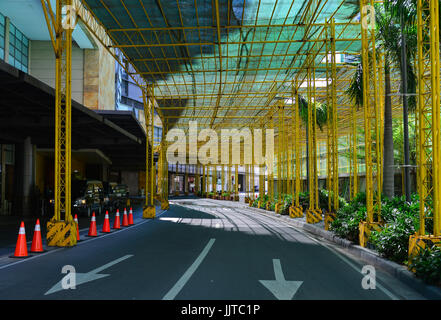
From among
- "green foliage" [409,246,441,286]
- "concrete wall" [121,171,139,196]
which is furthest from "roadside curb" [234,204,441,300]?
"concrete wall" [121,171,139,196]

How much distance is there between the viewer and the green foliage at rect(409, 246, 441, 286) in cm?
722

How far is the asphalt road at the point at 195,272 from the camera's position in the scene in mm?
7125

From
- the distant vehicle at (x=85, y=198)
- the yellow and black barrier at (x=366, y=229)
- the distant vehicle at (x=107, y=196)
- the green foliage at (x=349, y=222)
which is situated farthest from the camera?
the distant vehicle at (x=107, y=196)

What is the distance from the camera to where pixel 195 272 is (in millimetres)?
8852

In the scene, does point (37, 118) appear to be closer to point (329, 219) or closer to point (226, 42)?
point (226, 42)

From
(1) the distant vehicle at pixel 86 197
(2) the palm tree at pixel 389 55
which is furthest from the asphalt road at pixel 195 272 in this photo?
(1) the distant vehicle at pixel 86 197

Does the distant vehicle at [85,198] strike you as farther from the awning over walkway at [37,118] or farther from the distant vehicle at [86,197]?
the awning over walkway at [37,118]

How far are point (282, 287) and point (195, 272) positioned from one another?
2125 millimetres

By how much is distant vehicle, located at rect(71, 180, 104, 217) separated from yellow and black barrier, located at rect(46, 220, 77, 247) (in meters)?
12.8

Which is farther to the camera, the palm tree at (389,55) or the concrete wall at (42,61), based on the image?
the concrete wall at (42,61)

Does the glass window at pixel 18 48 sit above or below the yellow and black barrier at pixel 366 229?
above

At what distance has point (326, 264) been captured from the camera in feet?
33.5

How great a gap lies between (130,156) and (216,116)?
1504 cm

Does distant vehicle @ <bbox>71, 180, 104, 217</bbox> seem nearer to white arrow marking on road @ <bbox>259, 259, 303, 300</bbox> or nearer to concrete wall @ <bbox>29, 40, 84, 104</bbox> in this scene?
concrete wall @ <bbox>29, 40, 84, 104</bbox>
